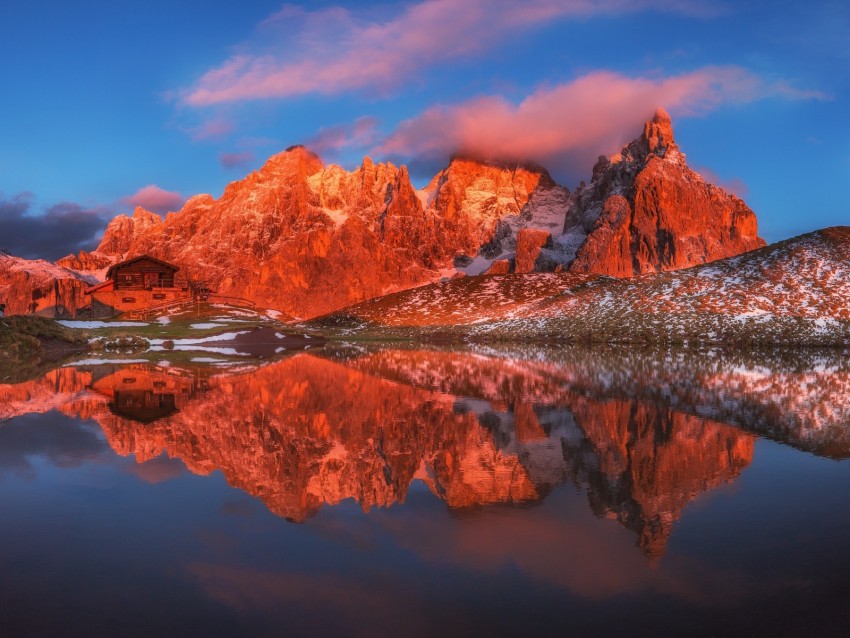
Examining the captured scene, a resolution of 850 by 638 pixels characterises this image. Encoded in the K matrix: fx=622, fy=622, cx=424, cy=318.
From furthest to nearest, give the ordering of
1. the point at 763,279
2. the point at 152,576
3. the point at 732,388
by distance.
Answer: the point at 763,279, the point at 732,388, the point at 152,576

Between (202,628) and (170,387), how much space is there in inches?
788

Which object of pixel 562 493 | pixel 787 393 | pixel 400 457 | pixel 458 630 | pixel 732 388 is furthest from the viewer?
pixel 732 388

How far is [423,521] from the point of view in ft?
28.1

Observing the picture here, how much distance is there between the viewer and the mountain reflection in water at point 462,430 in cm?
1006

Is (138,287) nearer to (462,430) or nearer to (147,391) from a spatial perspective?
(147,391)

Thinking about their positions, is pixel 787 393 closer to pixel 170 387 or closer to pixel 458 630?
pixel 458 630

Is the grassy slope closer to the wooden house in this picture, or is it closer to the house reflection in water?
the house reflection in water

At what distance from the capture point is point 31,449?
13211 millimetres

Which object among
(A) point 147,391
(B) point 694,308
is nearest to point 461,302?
(B) point 694,308

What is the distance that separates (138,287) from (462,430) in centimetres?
9087

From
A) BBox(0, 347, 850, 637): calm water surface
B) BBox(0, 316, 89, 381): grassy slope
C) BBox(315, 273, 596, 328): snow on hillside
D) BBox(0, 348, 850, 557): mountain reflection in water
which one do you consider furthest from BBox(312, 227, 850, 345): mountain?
BBox(0, 347, 850, 637): calm water surface

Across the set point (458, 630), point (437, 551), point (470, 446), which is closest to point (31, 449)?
point (470, 446)

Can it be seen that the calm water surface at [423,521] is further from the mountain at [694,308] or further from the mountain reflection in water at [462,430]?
the mountain at [694,308]

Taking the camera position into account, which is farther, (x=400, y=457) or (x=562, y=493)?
(x=400, y=457)
